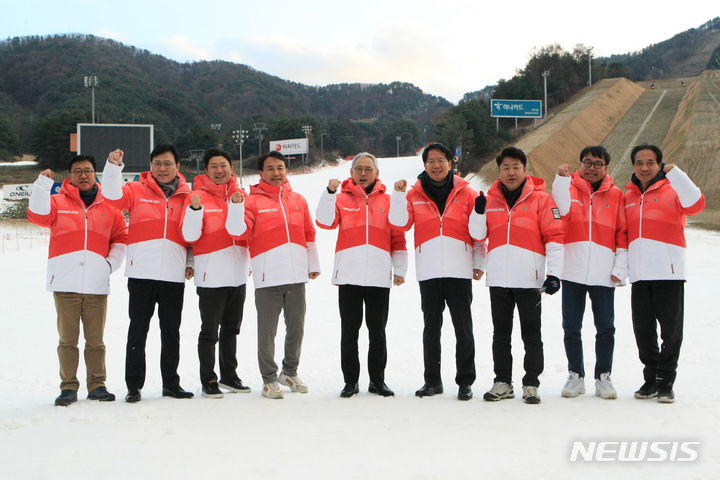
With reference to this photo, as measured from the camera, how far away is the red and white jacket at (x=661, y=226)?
228 inches

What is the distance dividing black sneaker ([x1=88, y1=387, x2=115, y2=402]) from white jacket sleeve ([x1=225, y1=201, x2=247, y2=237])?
65.7 inches

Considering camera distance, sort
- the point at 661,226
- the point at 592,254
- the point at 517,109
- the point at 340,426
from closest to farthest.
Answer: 1. the point at 340,426
2. the point at 661,226
3. the point at 592,254
4. the point at 517,109

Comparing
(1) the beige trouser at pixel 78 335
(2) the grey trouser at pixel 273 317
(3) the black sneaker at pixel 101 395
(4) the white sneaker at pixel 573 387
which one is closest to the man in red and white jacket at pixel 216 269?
(2) the grey trouser at pixel 273 317

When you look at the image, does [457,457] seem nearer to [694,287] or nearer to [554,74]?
[694,287]

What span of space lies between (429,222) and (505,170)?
2.51 feet

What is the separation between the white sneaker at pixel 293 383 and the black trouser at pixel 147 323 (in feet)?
2.94

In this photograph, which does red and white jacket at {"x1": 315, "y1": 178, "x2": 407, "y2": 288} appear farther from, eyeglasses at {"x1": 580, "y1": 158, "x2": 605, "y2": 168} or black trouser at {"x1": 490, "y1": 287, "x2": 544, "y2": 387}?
eyeglasses at {"x1": 580, "y1": 158, "x2": 605, "y2": 168}

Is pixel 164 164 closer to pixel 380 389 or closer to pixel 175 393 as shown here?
pixel 175 393

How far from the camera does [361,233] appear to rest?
6.14m

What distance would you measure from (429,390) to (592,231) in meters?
1.92

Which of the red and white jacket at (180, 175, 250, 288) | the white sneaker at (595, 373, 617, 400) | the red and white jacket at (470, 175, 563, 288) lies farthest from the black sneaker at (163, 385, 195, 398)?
the white sneaker at (595, 373, 617, 400)

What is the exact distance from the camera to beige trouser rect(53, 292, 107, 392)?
19.3 feet

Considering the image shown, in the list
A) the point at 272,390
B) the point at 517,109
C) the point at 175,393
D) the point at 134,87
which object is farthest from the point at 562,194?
the point at 134,87

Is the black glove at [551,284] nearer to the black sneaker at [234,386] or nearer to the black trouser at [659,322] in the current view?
the black trouser at [659,322]
